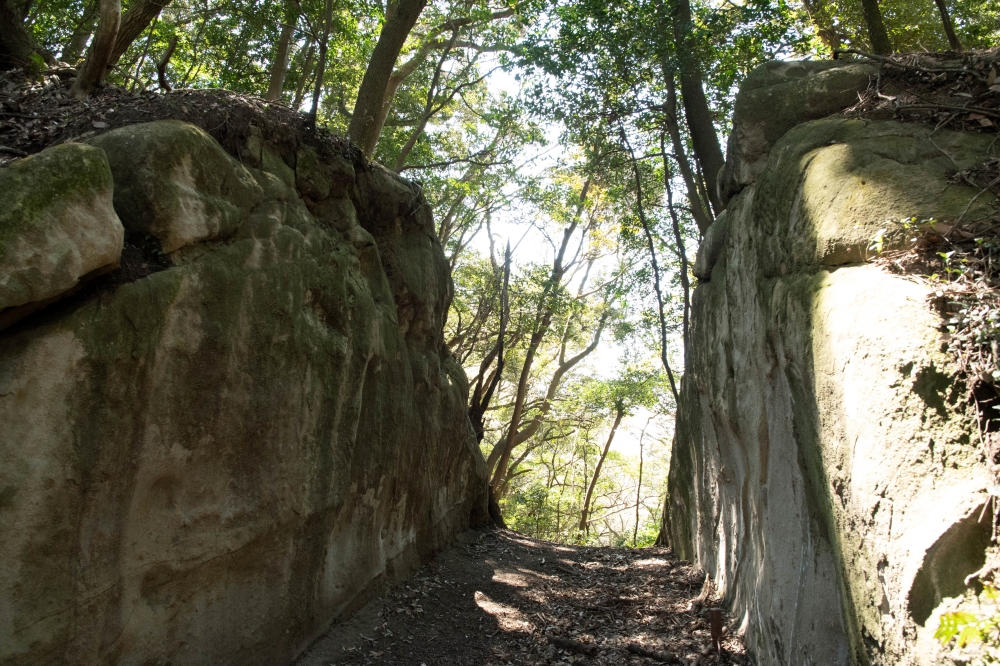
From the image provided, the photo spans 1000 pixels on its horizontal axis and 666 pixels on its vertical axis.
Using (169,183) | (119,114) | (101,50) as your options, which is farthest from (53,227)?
(101,50)

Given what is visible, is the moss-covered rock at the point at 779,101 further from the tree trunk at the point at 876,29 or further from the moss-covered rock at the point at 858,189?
the tree trunk at the point at 876,29

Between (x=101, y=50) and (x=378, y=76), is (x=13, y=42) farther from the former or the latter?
(x=378, y=76)

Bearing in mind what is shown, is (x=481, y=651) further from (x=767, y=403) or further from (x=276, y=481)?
(x=767, y=403)

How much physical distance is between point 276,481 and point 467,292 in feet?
41.2

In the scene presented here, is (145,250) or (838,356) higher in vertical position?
(145,250)

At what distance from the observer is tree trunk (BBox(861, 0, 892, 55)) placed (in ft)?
23.6

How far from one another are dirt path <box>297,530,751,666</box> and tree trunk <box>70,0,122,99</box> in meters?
5.44

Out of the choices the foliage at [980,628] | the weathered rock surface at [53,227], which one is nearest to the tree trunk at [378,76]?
the weathered rock surface at [53,227]

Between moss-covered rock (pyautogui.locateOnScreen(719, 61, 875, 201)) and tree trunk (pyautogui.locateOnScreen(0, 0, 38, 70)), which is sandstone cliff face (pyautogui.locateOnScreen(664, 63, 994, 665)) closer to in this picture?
moss-covered rock (pyautogui.locateOnScreen(719, 61, 875, 201))

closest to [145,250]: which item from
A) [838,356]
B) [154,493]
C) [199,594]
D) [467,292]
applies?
[154,493]

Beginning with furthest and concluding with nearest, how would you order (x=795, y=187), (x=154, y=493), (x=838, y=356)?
1. (x=795, y=187)
2. (x=154, y=493)
3. (x=838, y=356)

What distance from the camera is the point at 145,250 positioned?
4.34m

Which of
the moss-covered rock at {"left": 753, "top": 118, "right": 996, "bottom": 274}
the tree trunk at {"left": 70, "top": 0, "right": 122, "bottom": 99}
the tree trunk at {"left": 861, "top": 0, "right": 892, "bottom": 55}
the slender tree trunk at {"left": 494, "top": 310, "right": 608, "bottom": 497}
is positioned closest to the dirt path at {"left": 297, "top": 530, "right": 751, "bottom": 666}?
the moss-covered rock at {"left": 753, "top": 118, "right": 996, "bottom": 274}

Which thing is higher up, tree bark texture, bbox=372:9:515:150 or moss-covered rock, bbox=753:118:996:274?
tree bark texture, bbox=372:9:515:150
